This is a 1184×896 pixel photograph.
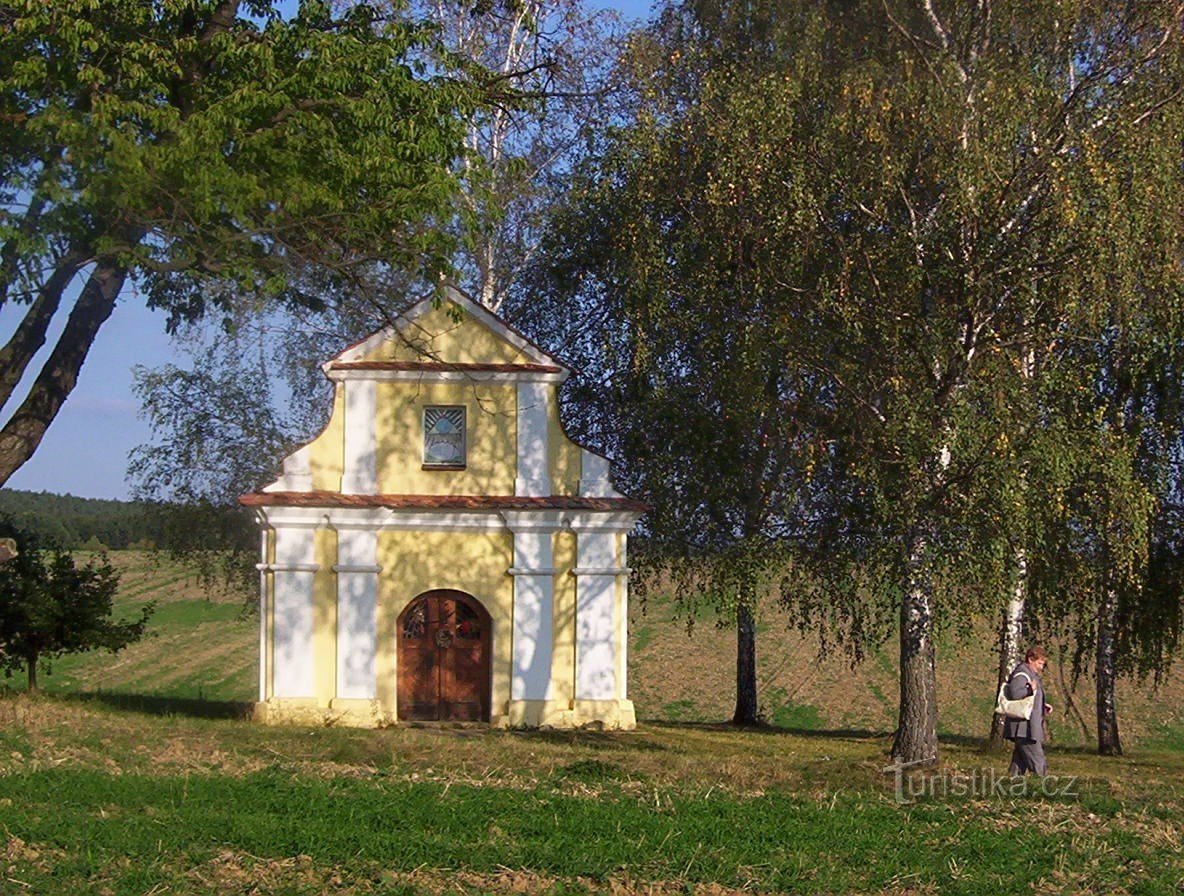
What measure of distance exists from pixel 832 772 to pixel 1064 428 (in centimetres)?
521

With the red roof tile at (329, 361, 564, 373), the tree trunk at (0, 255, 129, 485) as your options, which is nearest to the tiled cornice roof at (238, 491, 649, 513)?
the red roof tile at (329, 361, 564, 373)

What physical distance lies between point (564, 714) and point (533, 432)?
503 centimetres

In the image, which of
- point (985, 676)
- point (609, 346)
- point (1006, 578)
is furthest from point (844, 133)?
point (985, 676)

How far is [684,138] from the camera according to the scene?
23.0 metres

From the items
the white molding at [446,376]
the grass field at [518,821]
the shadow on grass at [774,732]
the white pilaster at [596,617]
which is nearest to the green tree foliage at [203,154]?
the grass field at [518,821]

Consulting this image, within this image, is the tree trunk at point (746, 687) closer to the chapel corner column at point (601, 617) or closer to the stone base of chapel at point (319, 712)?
the chapel corner column at point (601, 617)

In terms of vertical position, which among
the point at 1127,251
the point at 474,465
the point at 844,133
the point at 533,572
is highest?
the point at 844,133

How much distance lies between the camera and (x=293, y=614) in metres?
26.5

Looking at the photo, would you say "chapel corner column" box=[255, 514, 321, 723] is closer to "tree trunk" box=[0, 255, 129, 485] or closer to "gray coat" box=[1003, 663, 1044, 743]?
"tree trunk" box=[0, 255, 129, 485]

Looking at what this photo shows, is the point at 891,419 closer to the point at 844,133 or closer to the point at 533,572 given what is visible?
the point at 844,133

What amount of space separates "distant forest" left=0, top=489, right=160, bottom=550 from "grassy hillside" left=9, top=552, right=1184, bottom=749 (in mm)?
1570

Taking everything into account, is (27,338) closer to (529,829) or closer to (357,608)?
(357,608)

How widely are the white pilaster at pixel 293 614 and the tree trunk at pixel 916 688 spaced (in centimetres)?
1041

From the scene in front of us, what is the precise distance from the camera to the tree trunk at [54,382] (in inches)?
788
